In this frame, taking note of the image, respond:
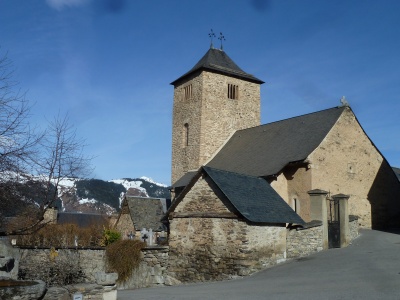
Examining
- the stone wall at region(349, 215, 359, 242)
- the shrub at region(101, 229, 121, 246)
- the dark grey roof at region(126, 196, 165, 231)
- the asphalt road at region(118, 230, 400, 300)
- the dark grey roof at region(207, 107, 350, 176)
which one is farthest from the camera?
the dark grey roof at region(126, 196, 165, 231)

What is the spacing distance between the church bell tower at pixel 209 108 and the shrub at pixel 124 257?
17.1 meters

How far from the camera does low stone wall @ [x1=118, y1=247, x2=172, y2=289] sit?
54.9 feet

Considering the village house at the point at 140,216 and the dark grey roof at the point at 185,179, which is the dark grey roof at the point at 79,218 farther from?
the dark grey roof at the point at 185,179

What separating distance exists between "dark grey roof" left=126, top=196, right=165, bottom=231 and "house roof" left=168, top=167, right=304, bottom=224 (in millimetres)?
15999

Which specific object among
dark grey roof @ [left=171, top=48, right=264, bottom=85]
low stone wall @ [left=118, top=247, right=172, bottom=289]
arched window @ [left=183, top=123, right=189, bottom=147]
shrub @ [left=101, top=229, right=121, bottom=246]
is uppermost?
dark grey roof @ [left=171, top=48, right=264, bottom=85]

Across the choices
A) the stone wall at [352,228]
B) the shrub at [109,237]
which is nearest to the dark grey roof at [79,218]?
the shrub at [109,237]

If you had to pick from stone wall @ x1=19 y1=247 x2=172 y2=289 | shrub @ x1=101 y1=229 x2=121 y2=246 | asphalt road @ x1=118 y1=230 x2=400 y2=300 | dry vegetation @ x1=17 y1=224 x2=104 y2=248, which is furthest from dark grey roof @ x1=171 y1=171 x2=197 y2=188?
asphalt road @ x1=118 y1=230 x2=400 y2=300

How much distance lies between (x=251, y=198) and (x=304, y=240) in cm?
296

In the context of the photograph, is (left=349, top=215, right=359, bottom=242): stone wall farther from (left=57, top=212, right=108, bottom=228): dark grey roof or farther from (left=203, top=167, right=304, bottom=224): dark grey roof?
(left=57, top=212, right=108, bottom=228): dark grey roof

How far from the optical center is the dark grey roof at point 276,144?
24.5 meters

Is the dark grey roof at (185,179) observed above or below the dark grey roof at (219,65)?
below

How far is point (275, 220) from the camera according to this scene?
1586cm

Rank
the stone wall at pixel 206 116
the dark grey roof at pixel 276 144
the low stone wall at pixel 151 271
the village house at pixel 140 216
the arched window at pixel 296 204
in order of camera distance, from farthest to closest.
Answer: the stone wall at pixel 206 116 → the village house at pixel 140 216 → the dark grey roof at pixel 276 144 → the arched window at pixel 296 204 → the low stone wall at pixel 151 271

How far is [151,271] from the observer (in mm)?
17047
